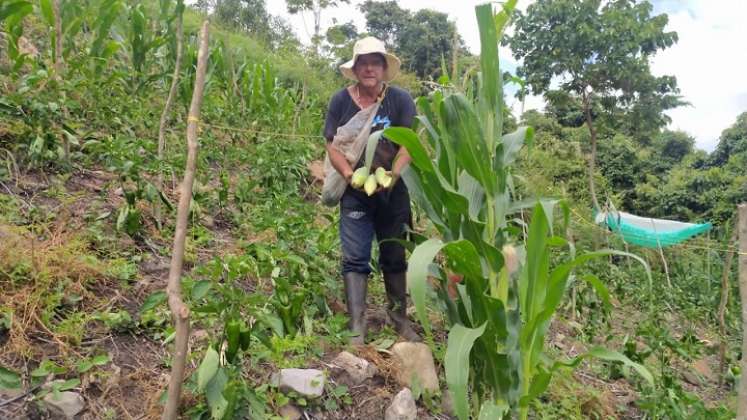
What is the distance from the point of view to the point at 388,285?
276 cm

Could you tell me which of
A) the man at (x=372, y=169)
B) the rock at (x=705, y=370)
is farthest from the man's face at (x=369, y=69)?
the rock at (x=705, y=370)

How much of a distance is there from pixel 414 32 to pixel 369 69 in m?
17.7

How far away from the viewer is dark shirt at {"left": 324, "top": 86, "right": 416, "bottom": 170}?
2598mm

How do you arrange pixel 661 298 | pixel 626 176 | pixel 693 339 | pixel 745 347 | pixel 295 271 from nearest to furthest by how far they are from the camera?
pixel 745 347, pixel 295 271, pixel 693 339, pixel 661 298, pixel 626 176

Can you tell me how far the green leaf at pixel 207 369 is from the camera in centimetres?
155

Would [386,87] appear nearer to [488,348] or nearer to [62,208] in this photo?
[488,348]

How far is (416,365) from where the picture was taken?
2387mm

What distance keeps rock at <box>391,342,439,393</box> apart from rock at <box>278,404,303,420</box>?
1.75ft

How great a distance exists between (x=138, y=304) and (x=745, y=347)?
98.8 inches

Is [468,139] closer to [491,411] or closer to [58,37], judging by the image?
[491,411]

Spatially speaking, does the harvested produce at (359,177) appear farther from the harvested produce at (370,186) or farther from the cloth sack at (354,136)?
the cloth sack at (354,136)

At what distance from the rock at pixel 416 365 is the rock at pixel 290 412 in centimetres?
53

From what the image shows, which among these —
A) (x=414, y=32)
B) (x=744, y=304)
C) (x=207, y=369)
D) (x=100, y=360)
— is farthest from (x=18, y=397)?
(x=414, y=32)

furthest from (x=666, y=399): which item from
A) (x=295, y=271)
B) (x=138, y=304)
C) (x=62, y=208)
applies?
(x=62, y=208)
